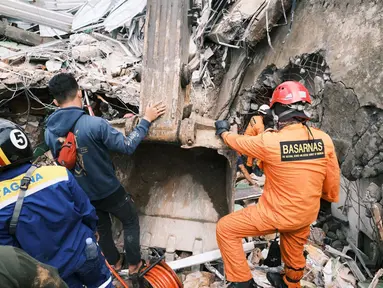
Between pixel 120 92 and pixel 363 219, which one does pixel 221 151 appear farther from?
pixel 120 92

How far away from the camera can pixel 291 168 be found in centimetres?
267

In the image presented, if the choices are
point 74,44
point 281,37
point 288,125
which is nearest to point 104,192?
point 288,125

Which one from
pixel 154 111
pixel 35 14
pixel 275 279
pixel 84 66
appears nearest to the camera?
pixel 154 111

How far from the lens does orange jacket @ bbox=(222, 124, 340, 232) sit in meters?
2.65

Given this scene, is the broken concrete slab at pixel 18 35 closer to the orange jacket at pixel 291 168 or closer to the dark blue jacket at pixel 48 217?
the orange jacket at pixel 291 168

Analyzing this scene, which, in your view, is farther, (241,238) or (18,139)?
(241,238)

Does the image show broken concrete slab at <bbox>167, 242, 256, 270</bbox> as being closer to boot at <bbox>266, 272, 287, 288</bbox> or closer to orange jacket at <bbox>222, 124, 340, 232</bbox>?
boot at <bbox>266, 272, 287, 288</bbox>

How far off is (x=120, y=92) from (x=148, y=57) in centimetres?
219

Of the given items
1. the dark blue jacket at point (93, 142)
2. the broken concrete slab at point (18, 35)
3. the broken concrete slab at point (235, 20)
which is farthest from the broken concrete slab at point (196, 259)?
the broken concrete slab at point (18, 35)

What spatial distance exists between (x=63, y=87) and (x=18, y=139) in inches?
36.2

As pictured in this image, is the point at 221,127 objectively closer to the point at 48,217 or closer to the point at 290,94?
the point at 290,94

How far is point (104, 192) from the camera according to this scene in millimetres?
2826

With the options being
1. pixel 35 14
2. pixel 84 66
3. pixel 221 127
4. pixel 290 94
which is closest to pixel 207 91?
pixel 84 66

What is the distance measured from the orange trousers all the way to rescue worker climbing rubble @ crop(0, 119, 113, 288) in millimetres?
1251
